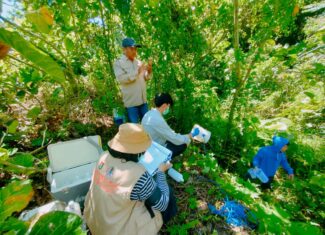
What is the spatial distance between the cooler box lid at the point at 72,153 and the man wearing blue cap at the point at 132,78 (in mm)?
1001

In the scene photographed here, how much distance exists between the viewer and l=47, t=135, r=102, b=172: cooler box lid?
8.43 feet

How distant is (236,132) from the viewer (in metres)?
3.88

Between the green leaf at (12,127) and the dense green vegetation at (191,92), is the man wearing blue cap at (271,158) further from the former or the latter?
the green leaf at (12,127)

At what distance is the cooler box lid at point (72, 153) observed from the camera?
2.57 meters

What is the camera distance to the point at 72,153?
106 inches

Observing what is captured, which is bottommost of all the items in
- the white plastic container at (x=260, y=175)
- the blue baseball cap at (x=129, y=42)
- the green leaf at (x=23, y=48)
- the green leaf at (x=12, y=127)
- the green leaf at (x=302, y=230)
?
the white plastic container at (x=260, y=175)

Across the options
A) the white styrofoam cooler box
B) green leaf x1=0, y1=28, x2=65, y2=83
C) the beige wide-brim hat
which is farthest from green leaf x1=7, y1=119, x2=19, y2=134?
green leaf x1=0, y1=28, x2=65, y2=83

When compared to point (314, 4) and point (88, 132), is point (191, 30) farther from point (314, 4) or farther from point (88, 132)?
point (314, 4)

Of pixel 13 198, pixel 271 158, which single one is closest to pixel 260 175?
pixel 271 158

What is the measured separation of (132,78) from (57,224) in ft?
9.54

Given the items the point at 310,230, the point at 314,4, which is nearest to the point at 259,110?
the point at 310,230

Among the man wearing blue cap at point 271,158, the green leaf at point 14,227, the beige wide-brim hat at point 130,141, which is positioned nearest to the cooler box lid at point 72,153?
the beige wide-brim hat at point 130,141

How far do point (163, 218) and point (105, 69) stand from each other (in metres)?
2.43

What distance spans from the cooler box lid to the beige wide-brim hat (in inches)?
36.1
